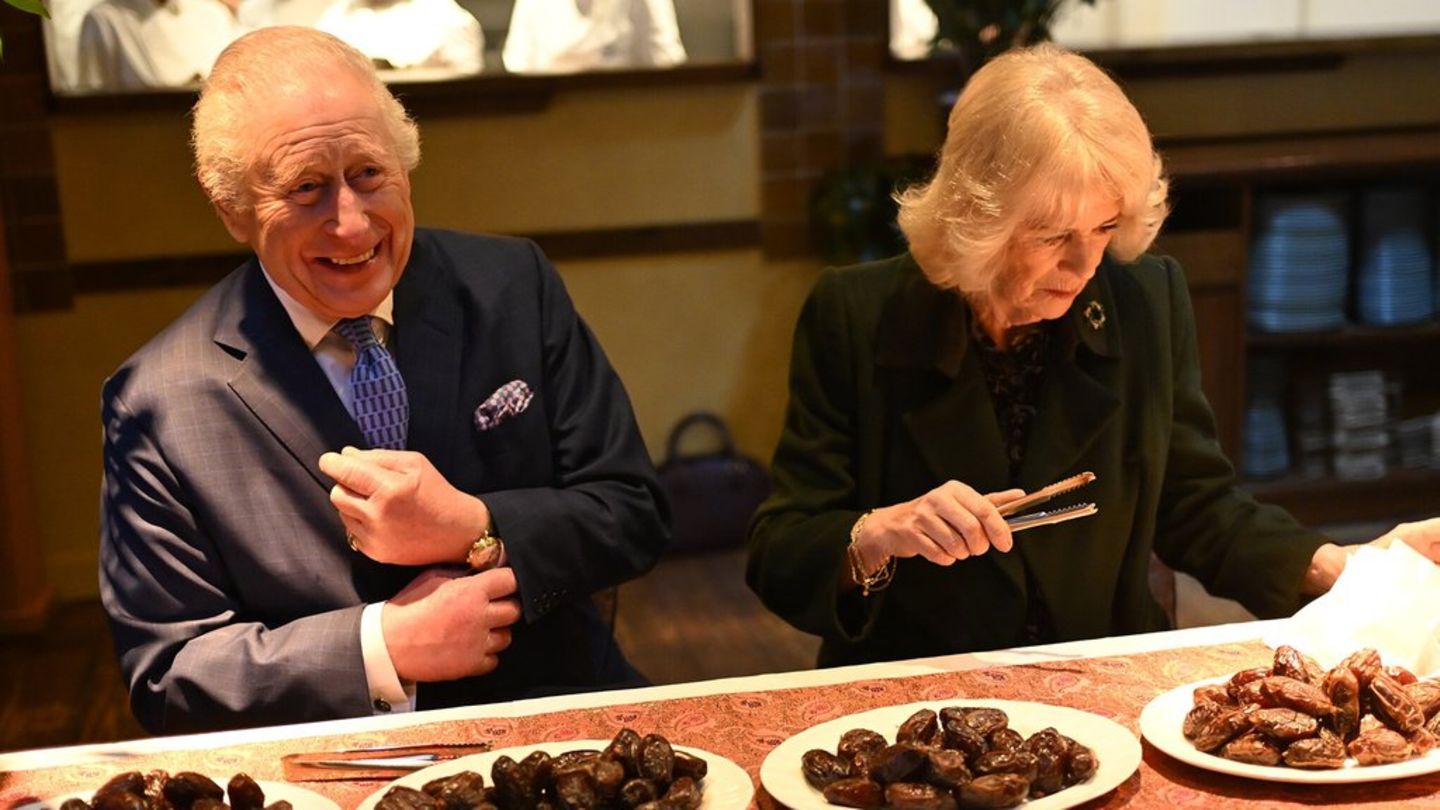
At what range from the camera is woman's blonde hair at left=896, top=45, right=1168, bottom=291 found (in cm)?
211

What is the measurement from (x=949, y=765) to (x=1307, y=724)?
37 centimetres

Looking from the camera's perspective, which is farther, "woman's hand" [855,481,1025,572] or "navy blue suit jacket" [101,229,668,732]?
"navy blue suit jacket" [101,229,668,732]

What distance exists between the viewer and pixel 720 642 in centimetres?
440

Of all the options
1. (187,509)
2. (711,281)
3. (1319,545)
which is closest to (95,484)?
(711,281)

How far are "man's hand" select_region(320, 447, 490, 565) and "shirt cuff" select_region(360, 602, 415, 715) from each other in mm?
75

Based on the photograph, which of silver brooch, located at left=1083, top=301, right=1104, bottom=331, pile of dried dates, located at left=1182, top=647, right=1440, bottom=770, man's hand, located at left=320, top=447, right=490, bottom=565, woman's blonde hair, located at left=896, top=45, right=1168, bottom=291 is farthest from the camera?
silver brooch, located at left=1083, top=301, right=1104, bottom=331

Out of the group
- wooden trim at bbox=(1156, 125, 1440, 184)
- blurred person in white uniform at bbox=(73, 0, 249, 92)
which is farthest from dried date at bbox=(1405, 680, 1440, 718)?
blurred person in white uniform at bbox=(73, 0, 249, 92)

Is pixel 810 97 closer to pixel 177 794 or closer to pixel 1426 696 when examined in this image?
pixel 1426 696

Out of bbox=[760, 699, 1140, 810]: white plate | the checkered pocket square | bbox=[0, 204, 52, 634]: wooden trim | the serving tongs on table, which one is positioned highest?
the checkered pocket square

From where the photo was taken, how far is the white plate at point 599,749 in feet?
5.12

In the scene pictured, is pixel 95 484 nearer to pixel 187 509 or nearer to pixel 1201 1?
pixel 187 509

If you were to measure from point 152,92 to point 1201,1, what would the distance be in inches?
125

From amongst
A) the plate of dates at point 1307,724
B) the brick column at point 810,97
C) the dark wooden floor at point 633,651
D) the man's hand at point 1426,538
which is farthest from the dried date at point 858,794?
the brick column at point 810,97

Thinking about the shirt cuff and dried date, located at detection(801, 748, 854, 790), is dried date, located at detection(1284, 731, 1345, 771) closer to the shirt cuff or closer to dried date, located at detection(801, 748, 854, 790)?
dried date, located at detection(801, 748, 854, 790)
